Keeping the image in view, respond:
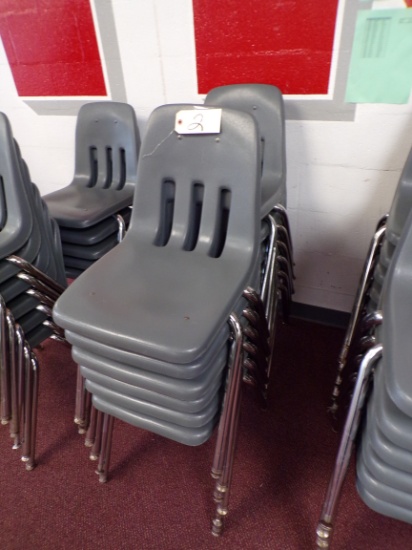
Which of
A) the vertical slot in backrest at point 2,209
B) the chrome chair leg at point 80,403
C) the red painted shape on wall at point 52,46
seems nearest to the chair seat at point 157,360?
the chrome chair leg at point 80,403

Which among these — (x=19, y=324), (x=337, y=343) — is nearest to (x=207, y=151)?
(x=19, y=324)

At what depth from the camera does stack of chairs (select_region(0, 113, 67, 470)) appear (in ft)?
3.53

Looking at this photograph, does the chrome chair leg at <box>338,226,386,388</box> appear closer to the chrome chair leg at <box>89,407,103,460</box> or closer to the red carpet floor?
the red carpet floor

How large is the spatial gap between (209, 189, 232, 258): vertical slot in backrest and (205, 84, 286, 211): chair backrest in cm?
29

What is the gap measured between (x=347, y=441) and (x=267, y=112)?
101 centimetres

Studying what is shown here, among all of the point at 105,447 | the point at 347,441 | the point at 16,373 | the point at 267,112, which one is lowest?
the point at 105,447

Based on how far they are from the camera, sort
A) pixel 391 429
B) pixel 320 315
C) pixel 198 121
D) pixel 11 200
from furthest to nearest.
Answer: pixel 320 315 → pixel 11 200 → pixel 198 121 → pixel 391 429

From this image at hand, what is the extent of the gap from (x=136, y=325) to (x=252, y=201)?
0.42 meters

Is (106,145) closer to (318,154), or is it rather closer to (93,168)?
(93,168)

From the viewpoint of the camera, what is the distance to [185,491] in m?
1.13

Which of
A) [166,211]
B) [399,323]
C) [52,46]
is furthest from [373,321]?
[52,46]

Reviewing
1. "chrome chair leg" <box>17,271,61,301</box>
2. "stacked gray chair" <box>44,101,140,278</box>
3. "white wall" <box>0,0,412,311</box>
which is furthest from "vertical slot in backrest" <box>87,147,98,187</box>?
"chrome chair leg" <box>17,271,61,301</box>

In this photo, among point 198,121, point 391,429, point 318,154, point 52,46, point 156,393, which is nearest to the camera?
point 391,429

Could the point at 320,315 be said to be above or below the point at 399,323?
below
